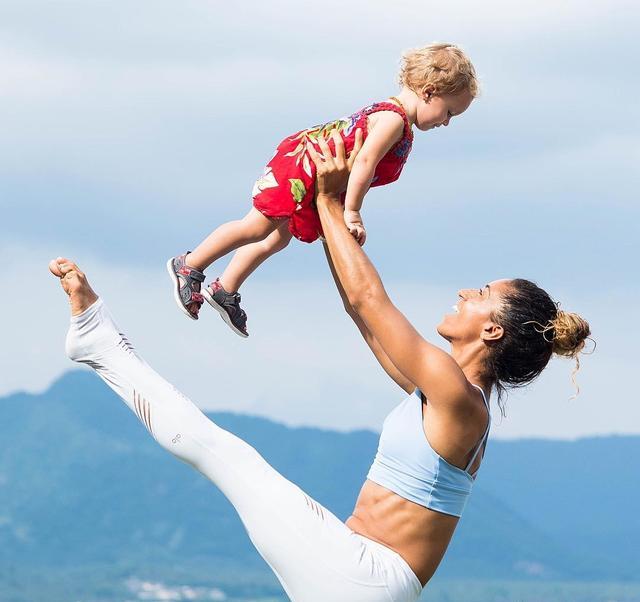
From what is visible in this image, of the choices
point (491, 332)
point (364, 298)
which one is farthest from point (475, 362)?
point (364, 298)

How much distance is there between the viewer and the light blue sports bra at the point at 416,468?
14.8ft

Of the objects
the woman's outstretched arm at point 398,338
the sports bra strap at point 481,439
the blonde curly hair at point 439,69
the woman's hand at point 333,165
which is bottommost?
the sports bra strap at point 481,439

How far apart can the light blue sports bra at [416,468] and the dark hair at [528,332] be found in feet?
0.69

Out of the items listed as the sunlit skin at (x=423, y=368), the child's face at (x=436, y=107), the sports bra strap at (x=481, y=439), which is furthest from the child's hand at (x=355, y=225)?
the sports bra strap at (x=481, y=439)

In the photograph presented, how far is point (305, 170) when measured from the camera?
207 inches

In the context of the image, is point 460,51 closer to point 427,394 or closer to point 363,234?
point 363,234

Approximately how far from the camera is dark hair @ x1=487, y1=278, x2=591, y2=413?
15.5 ft

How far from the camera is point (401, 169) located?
5398 mm

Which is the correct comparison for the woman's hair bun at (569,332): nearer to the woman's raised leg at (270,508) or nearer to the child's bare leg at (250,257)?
the woman's raised leg at (270,508)

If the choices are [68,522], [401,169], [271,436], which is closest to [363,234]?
[401,169]

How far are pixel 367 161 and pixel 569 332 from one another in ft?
3.52

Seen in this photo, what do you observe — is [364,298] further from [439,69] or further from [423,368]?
[439,69]

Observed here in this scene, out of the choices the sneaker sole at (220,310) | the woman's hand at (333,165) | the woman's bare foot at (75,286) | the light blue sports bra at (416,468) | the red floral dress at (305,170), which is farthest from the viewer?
the sneaker sole at (220,310)

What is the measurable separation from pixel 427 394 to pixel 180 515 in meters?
101
